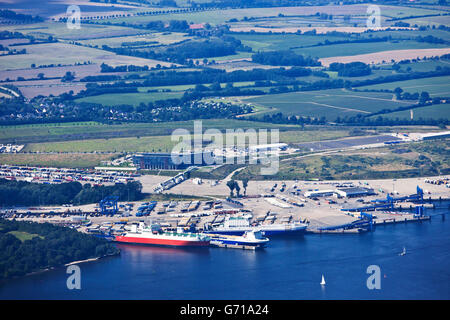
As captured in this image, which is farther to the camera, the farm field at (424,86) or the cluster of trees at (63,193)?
the farm field at (424,86)

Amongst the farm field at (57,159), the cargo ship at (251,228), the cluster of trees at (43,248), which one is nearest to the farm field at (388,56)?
the farm field at (57,159)

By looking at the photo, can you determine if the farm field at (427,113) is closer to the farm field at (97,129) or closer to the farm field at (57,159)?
the farm field at (97,129)

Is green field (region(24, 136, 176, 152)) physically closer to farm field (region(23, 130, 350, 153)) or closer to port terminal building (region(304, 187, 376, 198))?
farm field (region(23, 130, 350, 153))

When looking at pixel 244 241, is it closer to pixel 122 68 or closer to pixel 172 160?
pixel 172 160

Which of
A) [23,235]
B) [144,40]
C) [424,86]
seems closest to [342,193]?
[23,235]

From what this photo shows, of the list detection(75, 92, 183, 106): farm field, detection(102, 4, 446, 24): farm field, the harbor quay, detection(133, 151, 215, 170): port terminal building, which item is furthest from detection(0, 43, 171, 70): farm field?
the harbor quay
